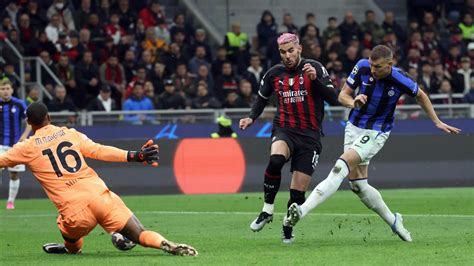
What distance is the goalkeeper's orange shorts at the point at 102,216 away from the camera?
11.4 meters

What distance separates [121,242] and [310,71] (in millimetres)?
2786

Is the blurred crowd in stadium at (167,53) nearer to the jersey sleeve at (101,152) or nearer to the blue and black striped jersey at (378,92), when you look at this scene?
Result: the blue and black striped jersey at (378,92)

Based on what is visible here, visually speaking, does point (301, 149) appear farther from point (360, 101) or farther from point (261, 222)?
point (360, 101)

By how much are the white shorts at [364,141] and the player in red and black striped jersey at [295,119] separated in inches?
15.9

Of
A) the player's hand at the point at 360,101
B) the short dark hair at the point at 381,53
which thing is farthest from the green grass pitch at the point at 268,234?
the short dark hair at the point at 381,53

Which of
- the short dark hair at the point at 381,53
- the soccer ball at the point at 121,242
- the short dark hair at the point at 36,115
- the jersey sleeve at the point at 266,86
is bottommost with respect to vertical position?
the soccer ball at the point at 121,242

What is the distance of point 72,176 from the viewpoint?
1153cm

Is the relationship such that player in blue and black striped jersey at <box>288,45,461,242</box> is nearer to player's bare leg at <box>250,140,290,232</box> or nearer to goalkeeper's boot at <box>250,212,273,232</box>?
player's bare leg at <box>250,140,290,232</box>

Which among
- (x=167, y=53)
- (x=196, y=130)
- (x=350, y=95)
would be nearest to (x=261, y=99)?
(x=350, y=95)

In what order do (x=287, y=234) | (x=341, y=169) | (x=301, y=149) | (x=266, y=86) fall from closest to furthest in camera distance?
1. (x=341, y=169)
2. (x=287, y=234)
3. (x=301, y=149)
4. (x=266, y=86)

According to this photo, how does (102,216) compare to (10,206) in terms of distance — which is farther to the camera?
(10,206)

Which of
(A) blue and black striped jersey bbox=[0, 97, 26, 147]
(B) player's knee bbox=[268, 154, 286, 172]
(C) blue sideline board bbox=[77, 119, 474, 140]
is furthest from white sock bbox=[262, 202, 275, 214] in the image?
(C) blue sideline board bbox=[77, 119, 474, 140]

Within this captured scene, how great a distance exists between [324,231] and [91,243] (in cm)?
277

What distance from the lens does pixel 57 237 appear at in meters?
14.2
